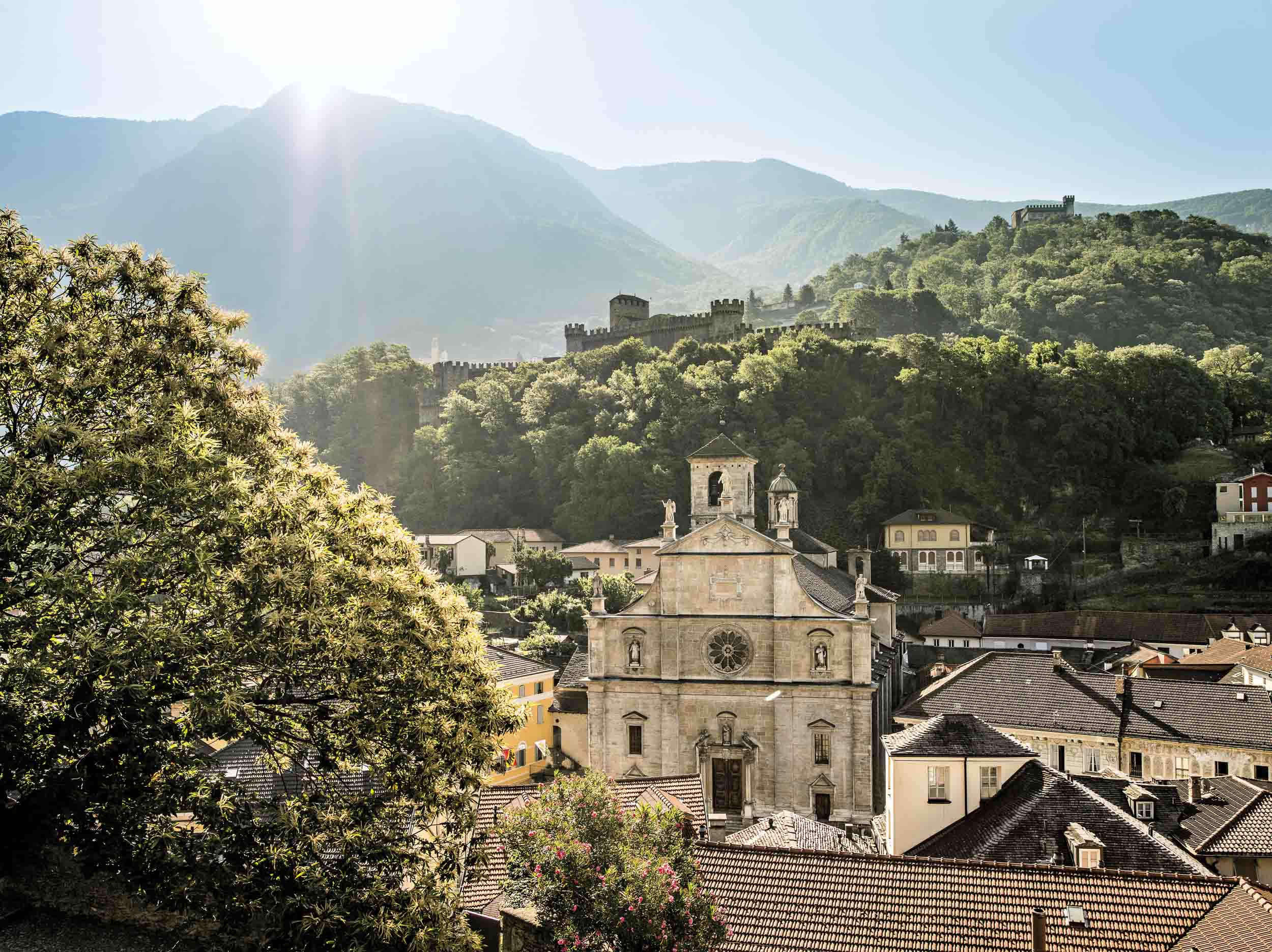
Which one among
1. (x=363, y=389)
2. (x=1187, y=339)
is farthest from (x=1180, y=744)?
(x=363, y=389)

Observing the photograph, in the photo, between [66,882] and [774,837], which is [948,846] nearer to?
[774,837]

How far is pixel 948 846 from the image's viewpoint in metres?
20.9

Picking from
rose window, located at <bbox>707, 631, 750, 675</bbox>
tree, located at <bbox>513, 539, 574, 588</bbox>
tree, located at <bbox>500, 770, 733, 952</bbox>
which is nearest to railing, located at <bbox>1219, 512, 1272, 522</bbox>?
tree, located at <bbox>513, 539, 574, 588</bbox>

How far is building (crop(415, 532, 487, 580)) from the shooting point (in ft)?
265

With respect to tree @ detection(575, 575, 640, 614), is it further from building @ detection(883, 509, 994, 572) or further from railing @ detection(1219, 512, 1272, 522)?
railing @ detection(1219, 512, 1272, 522)

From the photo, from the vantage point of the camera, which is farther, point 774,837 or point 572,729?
point 572,729

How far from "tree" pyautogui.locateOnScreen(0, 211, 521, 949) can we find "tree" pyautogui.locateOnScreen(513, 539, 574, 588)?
5956 centimetres

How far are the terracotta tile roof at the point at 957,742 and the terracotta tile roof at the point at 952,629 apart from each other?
3528 centimetres

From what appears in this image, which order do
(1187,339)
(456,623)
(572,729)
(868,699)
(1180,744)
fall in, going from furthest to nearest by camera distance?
(1187,339) → (572,729) → (868,699) → (1180,744) → (456,623)

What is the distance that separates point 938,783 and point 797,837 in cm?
372

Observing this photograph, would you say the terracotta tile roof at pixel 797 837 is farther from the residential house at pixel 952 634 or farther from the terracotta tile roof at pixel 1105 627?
the residential house at pixel 952 634

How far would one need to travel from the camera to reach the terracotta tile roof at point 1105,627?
178 ft

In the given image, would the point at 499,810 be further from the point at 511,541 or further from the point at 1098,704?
the point at 511,541

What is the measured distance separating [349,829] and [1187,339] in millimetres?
115927
